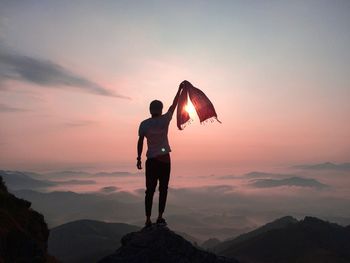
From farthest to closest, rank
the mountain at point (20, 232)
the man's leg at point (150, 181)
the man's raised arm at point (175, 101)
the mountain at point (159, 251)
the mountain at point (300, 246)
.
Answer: the mountain at point (300, 246), the mountain at point (20, 232), the man's raised arm at point (175, 101), the man's leg at point (150, 181), the mountain at point (159, 251)

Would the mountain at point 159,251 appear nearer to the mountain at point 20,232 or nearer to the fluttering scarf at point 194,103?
the fluttering scarf at point 194,103

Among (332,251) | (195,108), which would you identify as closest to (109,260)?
(195,108)

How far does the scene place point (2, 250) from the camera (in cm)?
5138

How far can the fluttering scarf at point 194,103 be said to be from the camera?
38.7ft

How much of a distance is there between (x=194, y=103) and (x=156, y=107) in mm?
1427

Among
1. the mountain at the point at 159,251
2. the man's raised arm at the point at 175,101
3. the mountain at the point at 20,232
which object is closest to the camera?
the mountain at the point at 159,251

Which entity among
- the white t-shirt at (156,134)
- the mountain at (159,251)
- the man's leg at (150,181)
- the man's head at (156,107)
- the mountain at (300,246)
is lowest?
the mountain at (300,246)

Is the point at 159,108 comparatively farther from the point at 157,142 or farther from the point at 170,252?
the point at 170,252

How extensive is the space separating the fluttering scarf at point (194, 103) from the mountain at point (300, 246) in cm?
14342

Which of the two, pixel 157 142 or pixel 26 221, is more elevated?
pixel 157 142

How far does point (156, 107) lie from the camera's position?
10867 mm

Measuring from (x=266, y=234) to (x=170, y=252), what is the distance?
18521 cm

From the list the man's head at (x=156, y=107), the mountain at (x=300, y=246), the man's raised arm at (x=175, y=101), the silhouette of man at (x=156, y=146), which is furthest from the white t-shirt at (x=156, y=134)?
the mountain at (x=300, y=246)

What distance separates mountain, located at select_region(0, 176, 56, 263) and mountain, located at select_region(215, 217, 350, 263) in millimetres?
100198
